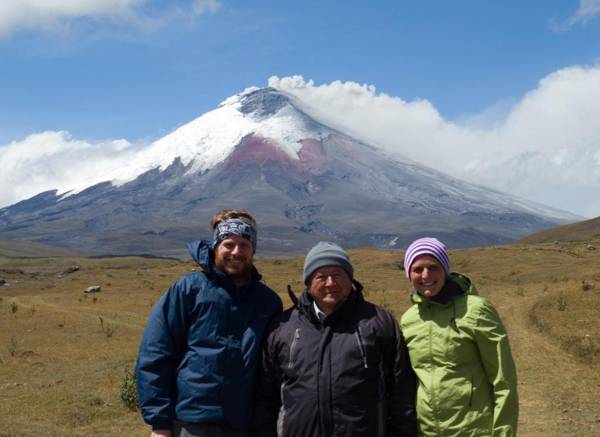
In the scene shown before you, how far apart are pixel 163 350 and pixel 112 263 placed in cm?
8288

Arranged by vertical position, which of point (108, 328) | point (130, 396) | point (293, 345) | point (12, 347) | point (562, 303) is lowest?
point (12, 347)

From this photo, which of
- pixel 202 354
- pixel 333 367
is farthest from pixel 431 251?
pixel 202 354

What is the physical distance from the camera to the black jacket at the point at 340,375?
145 inches

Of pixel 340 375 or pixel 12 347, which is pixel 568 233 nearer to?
pixel 12 347

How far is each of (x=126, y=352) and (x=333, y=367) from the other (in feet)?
40.8

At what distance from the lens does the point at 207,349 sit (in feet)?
13.1

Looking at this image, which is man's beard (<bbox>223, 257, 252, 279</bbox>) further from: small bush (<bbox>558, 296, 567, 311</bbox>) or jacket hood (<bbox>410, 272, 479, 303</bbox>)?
small bush (<bbox>558, 296, 567, 311</bbox>)

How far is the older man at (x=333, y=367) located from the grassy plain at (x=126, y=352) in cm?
530

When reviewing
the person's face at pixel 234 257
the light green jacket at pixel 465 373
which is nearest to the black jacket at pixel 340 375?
the light green jacket at pixel 465 373

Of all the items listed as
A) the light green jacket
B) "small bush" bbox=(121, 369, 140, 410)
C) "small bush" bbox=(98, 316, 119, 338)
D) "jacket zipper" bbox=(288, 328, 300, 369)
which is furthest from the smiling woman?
"small bush" bbox=(98, 316, 119, 338)

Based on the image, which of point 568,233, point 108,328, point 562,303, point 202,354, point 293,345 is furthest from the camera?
point 568,233

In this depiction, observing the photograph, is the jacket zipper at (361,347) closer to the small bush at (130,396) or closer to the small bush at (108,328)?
the small bush at (130,396)

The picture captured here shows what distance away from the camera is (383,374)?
3.78m

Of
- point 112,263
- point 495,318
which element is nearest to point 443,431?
point 495,318
